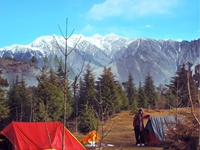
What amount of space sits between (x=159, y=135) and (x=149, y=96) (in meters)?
30.0

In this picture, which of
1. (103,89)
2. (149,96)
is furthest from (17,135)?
(149,96)

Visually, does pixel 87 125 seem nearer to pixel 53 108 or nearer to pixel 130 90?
pixel 53 108

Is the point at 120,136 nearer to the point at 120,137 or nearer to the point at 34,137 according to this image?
the point at 120,137

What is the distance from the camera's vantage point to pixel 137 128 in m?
12.1

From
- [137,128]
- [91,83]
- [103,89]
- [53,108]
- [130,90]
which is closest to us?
[137,128]

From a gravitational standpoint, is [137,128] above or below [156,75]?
below

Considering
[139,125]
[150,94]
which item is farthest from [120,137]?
[150,94]

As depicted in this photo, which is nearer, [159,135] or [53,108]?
[159,135]

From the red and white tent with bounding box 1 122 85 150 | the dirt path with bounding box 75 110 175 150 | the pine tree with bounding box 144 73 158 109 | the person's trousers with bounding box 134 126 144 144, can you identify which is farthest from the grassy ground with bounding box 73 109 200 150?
the pine tree with bounding box 144 73 158 109

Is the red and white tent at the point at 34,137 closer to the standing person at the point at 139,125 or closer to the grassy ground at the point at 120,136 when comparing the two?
the grassy ground at the point at 120,136

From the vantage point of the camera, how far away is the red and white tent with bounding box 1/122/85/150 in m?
10.3

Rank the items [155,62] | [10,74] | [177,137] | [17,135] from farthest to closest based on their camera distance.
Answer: [155,62]
[10,74]
[17,135]
[177,137]

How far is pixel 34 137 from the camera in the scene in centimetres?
1064

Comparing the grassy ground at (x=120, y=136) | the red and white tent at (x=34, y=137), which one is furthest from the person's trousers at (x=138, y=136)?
the red and white tent at (x=34, y=137)
